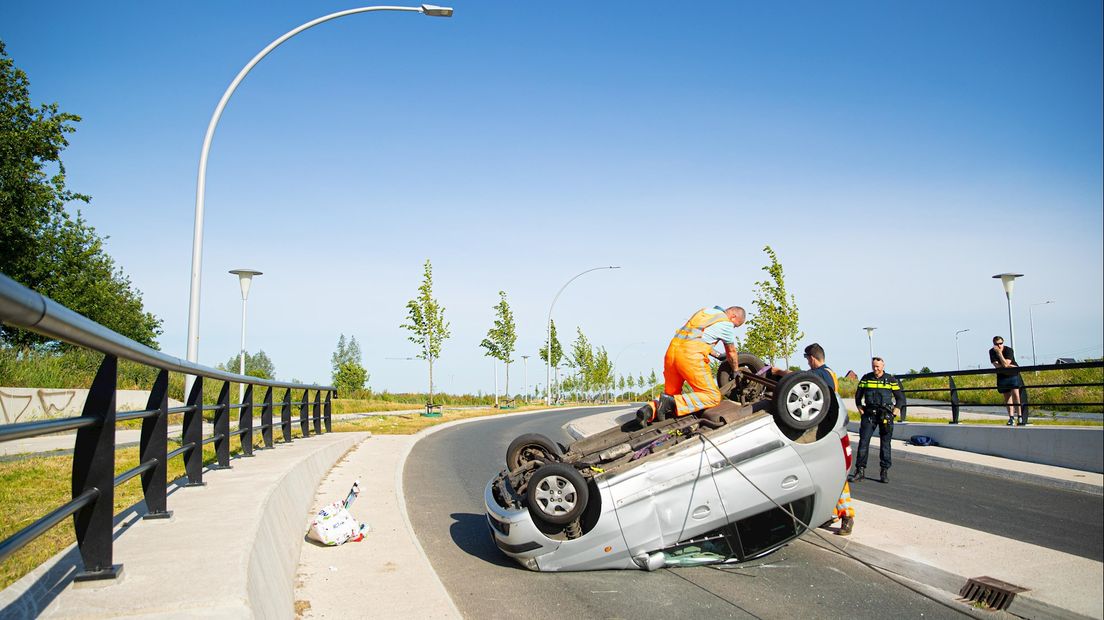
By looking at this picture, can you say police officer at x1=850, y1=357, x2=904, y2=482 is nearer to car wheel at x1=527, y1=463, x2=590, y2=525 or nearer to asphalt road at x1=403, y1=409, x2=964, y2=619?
asphalt road at x1=403, y1=409, x2=964, y2=619

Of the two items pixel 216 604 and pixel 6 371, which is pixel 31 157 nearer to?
pixel 6 371

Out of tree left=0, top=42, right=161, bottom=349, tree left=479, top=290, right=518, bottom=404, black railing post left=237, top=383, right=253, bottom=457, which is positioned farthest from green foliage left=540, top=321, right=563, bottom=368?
black railing post left=237, top=383, right=253, bottom=457

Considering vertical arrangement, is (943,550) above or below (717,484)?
below

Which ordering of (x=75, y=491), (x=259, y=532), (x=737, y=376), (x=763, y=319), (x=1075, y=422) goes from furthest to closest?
(x=763, y=319) < (x=737, y=376) < (x=259, y=532) < (x=75, y=491) < (x=1075, y=422)

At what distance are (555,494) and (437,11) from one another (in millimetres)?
10335

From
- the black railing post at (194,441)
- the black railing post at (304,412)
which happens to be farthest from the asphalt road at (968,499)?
the black railing post at (304,412)

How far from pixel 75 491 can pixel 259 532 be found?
127 cm

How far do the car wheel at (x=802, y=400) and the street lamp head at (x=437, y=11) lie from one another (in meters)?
10.2

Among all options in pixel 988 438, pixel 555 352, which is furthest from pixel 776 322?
pixel 555 352

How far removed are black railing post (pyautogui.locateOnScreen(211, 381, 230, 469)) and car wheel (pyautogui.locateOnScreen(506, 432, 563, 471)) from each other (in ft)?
9.95

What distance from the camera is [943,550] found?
6.53m

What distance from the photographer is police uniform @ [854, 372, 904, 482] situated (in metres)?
11.4

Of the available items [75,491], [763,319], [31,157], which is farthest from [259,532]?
[31,157]

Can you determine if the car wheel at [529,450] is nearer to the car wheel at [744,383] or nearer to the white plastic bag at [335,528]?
the white plastic bag at [335,528]
